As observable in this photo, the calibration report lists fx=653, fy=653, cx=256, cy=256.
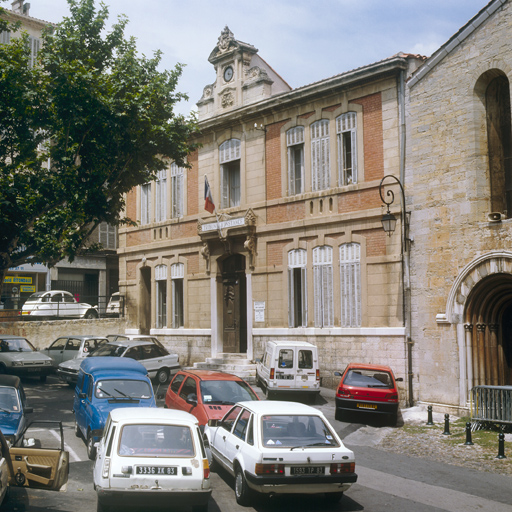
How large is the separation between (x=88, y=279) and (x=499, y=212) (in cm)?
3315

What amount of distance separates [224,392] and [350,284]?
29.3 feet

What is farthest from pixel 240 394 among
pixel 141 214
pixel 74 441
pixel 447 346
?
pixel 141 214

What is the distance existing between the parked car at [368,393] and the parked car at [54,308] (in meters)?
19.6

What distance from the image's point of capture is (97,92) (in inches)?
730

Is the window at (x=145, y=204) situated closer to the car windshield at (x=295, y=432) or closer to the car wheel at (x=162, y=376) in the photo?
the car wheel at (x=162, y=376)

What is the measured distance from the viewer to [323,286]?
23.2 m

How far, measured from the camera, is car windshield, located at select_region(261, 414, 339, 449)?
400 inches

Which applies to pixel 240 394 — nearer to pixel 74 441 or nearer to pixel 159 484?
pixel 74 441

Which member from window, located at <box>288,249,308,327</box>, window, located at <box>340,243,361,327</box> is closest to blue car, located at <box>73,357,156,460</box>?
window, located at <box>340,243,361,327</box>

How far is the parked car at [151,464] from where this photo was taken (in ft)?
28.9

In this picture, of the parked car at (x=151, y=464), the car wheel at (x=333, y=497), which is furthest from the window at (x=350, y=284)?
the parked car at (x=151, y=464)

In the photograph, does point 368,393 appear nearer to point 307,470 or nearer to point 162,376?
point 307,470

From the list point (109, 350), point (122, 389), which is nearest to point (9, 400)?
point (122, 389)

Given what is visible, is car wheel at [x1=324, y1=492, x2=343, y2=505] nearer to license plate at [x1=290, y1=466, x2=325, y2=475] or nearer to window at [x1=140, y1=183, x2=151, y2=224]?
license plate at [x1=290, y1=466, x2=325, y2=475]
